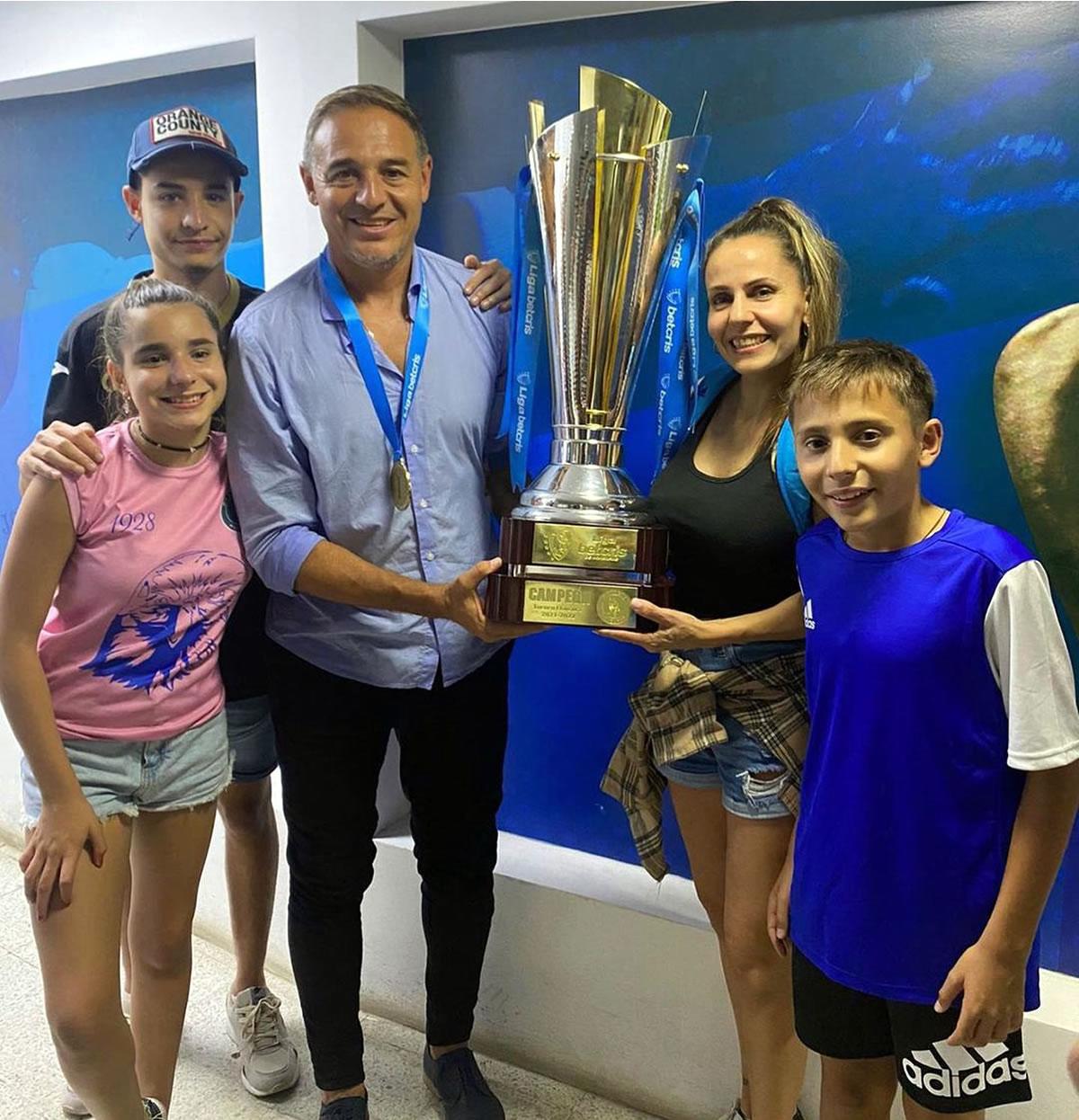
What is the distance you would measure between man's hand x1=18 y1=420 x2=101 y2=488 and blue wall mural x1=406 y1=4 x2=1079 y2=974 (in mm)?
998

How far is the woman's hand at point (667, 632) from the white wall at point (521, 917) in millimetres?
714

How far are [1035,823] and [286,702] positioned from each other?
1.09 m

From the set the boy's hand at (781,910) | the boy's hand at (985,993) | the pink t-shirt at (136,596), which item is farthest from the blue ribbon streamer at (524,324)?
the boy's hand at (985,993)

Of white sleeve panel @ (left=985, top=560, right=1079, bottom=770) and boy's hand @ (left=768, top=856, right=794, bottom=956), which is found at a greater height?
white sleeve panel @ (left=985, top=560, right=1079, bottom=770)

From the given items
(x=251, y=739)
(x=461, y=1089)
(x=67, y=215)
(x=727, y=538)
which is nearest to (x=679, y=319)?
(x=727, y=538)

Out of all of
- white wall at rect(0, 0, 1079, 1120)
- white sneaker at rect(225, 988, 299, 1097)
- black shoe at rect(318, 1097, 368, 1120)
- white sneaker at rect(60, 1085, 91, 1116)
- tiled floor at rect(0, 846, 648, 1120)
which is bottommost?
tiled floor at rect(0, 846, 648, 1120)

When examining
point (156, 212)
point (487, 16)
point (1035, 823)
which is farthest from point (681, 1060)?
point (487, 16)

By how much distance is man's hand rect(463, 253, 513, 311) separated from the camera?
173cm

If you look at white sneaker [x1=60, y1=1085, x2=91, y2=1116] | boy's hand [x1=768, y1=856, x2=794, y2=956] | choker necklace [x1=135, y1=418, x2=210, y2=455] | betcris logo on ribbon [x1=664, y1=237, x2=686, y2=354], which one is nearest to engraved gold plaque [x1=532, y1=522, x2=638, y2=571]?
betcris logo on ribbon [x1=664, y1=237, x2=686, y2=354]

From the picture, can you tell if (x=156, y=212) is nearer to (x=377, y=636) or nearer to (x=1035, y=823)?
(x=377, y=636)

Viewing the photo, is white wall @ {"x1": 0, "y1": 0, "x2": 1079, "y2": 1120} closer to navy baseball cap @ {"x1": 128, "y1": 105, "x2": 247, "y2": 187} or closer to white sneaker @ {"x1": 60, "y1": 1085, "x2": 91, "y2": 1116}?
navy baseball cap @ {"x1": 128, "y1": 105, "x2": 247, "y2": 187}

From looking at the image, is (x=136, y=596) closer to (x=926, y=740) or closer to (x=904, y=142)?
(x=926, y=740)

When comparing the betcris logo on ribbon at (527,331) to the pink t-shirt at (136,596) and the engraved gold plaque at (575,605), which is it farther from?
the pink t-shirt at (136,596)

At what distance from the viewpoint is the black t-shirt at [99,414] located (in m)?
1.83
